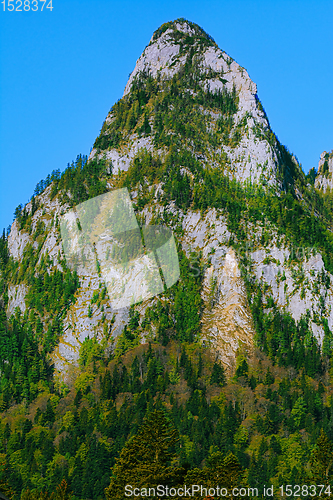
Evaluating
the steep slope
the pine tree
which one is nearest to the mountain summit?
the steep slope

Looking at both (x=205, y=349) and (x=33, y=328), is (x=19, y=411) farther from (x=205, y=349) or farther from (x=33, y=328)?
(x=205, y=349)

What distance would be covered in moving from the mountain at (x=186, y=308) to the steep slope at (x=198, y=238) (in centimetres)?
45

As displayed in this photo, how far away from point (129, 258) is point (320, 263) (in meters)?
51.2

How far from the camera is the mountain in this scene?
10619 cm

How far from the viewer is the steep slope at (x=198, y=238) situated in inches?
5413

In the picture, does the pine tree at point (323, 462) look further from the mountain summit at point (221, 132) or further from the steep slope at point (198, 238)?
the mountain summit at point (221, 132)

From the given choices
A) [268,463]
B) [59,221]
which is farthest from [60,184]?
[268,463]

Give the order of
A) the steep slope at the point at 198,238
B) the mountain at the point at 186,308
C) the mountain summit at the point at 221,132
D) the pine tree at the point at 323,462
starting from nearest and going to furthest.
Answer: the pine tree at the point at 323,462 → the mountain at the point at 186,308 → the steep slope at the point at 198,238 → the mountain summit at the point at 221,132

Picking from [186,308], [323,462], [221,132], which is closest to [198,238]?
[186,308]

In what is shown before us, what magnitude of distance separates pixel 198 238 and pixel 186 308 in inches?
930

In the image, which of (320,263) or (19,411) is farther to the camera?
(320,263)

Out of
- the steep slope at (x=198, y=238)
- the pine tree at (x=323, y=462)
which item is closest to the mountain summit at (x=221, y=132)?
the steep slope at (x=198, y=238)

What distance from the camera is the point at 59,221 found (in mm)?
166500

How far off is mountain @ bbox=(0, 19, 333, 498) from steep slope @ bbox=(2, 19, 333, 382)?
45cm
